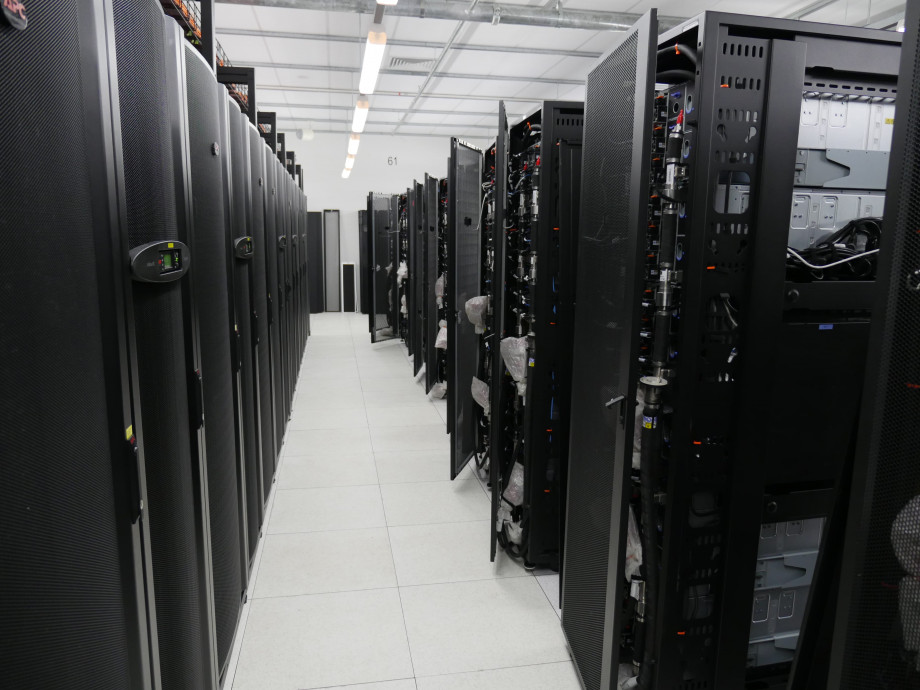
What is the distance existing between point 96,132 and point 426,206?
15.7 feet

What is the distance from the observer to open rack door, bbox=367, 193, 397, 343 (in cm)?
859

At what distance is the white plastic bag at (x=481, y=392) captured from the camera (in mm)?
3422

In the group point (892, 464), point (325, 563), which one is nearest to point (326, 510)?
point (325, 563)

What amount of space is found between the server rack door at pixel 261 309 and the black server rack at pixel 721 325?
159cm

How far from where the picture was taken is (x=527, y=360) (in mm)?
2680

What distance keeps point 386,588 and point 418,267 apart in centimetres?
403

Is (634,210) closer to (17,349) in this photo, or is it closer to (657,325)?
(657,325)

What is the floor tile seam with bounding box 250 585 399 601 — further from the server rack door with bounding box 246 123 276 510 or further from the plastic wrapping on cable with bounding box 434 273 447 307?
the plastic wrapping on cable with bounding box 434 273 447 307

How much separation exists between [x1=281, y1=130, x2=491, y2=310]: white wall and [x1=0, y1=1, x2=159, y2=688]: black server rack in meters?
12.2

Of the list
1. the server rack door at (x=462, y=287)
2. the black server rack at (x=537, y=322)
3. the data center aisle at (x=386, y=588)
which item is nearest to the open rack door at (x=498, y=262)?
the black server rack at (x=537, y=322)

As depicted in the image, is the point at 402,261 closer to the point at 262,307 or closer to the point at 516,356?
the point at 262,307

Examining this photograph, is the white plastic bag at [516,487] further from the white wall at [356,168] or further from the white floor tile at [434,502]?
the white wall at [356,168]

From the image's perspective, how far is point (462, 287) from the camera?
141 inches

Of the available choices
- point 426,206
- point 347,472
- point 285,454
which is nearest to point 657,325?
point 347,472
